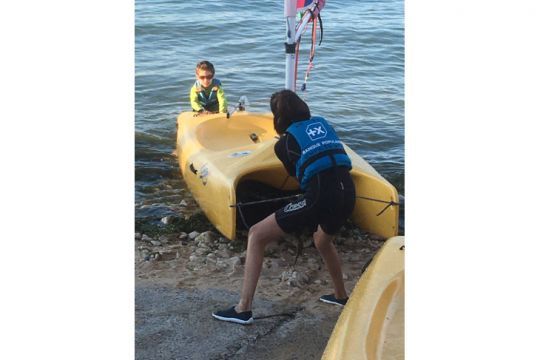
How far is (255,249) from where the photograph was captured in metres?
2.46

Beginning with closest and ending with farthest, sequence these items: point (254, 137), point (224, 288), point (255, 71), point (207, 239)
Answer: point (224, 288) → point (207, 239) → point (254, 137) → point (255, 71)

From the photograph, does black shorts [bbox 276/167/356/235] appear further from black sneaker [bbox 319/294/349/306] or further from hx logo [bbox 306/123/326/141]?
black sneaker [bbox 319/294/349/306]

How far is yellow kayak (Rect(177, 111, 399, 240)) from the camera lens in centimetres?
313

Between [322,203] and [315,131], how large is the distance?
0.24 meters

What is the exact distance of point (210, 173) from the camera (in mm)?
3383

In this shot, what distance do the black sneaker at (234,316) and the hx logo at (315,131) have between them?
25.6 inches

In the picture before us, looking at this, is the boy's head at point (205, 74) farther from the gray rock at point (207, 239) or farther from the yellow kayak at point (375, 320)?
the yellow kayak at point (375, 320)

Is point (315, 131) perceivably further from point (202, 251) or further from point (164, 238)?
point (164, 238)

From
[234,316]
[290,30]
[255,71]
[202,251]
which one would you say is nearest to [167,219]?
[202,251]

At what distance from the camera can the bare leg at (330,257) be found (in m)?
2.54

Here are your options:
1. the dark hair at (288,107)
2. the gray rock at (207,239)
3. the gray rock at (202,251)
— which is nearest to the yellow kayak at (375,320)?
the dark hair at (288,107)
